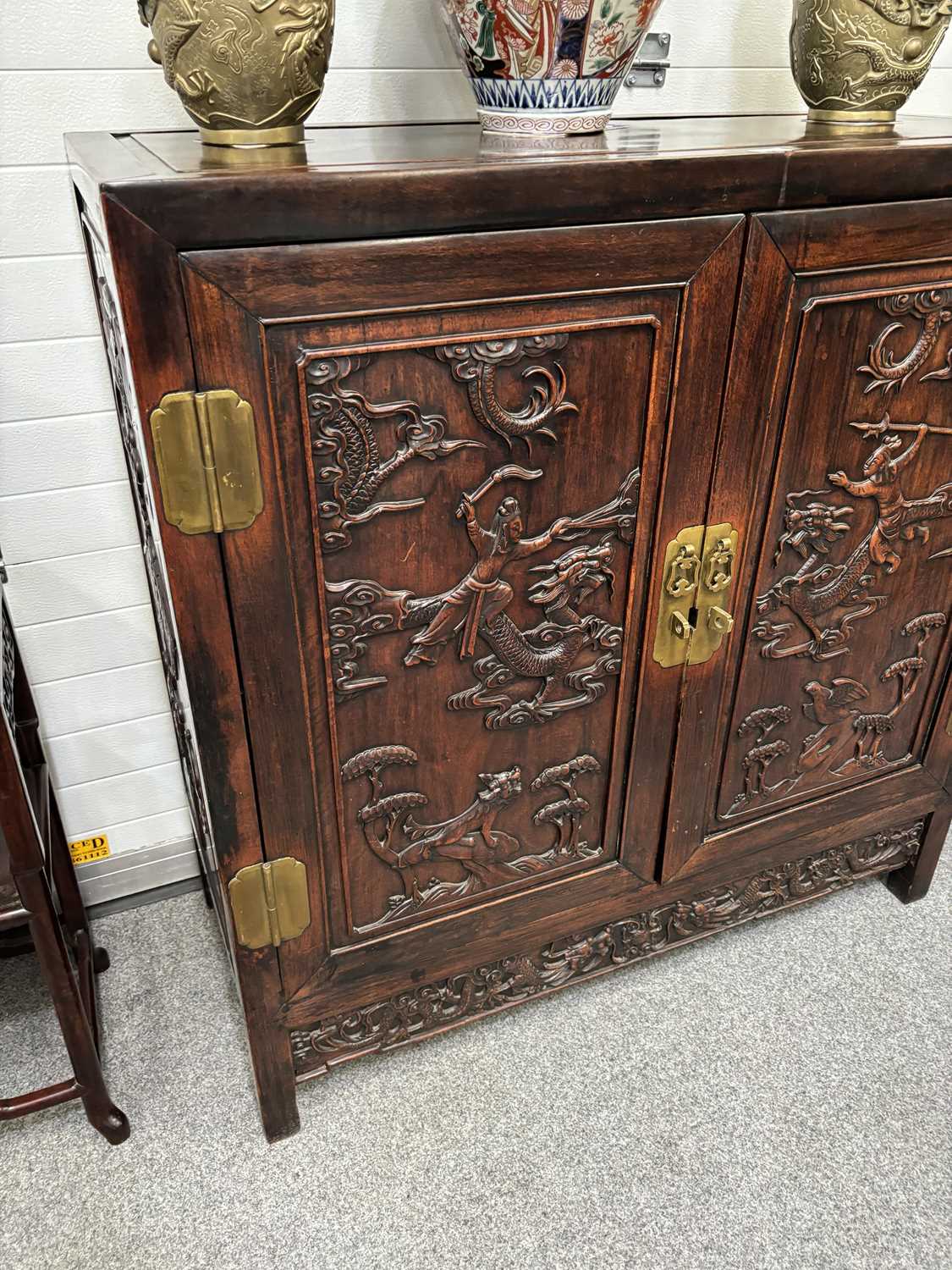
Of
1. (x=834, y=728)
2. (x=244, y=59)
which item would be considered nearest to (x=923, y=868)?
(x=834, y=728)

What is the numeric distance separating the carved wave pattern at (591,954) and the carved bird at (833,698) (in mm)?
285

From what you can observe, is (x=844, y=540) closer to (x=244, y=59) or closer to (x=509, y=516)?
(x=509, y=516)

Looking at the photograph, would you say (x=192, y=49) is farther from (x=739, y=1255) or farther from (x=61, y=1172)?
(x=739, y=1255)

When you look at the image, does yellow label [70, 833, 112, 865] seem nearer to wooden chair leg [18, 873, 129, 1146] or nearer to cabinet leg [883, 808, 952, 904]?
wooden chair leg [18, 873, 129, 1146]

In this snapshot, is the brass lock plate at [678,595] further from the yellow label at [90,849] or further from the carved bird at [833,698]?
the yellow label at [90,849]

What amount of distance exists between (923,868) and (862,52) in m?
1.25

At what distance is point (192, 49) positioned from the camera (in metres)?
0.81

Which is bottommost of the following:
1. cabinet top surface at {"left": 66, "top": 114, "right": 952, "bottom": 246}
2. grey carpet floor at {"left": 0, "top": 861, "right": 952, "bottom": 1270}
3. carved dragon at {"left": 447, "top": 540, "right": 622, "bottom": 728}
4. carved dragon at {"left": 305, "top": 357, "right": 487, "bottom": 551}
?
grey carpet floor at {"left": 0, "top": 861, "right": 952, "bottom": 1270}

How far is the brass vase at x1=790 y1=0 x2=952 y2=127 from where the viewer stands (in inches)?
41.1

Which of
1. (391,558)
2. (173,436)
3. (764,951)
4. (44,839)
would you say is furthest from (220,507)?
(764,951)

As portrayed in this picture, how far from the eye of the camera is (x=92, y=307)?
121 centimetres

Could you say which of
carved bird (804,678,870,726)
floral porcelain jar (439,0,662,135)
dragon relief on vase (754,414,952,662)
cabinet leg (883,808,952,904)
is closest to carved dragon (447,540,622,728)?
dragon relief on vase (754,414,952,662)

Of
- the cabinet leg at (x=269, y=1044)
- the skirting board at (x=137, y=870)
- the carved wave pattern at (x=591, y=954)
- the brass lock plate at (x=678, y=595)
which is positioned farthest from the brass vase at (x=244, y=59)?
the skirting board at (x=137, y=870)

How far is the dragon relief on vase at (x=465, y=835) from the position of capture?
1.10 m
